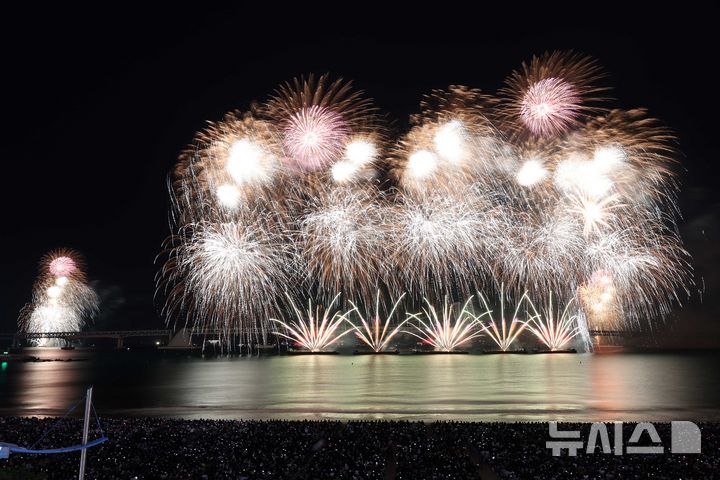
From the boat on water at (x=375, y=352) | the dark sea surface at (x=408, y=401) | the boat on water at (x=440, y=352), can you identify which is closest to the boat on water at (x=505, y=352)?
the boat on water at (x=440, y=352)

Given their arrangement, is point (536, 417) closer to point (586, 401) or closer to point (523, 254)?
point (586, 401)

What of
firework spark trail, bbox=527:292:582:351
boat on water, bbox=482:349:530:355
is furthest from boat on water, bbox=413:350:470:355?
firework spark trail, bbox=527:292:582:351

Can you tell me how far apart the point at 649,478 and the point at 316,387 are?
102 ft

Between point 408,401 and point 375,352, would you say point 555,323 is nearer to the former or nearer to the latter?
point 375,352

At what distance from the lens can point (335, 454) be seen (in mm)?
16531

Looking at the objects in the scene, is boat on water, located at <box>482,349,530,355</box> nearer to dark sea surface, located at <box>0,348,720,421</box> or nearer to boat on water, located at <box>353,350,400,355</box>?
boat on water, located at <box>353,350,400,355</box>

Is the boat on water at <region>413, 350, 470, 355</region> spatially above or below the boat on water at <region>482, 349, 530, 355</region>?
below

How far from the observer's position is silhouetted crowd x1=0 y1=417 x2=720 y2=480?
14797mm

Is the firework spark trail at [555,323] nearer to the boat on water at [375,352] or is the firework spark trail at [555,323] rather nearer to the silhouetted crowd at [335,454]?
the boat on water at [375,352]

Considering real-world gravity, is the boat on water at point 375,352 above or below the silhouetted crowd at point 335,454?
below

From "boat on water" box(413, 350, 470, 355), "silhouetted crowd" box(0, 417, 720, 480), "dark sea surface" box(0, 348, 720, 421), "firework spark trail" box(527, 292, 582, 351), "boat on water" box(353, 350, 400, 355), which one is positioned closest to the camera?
"silhouetted crowd" box(0, 417, 720, 480)

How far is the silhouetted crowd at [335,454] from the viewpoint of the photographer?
48.5 feet

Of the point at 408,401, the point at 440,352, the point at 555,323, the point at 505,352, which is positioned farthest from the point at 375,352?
the point at 408,401

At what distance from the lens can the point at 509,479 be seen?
1412 centimetres
